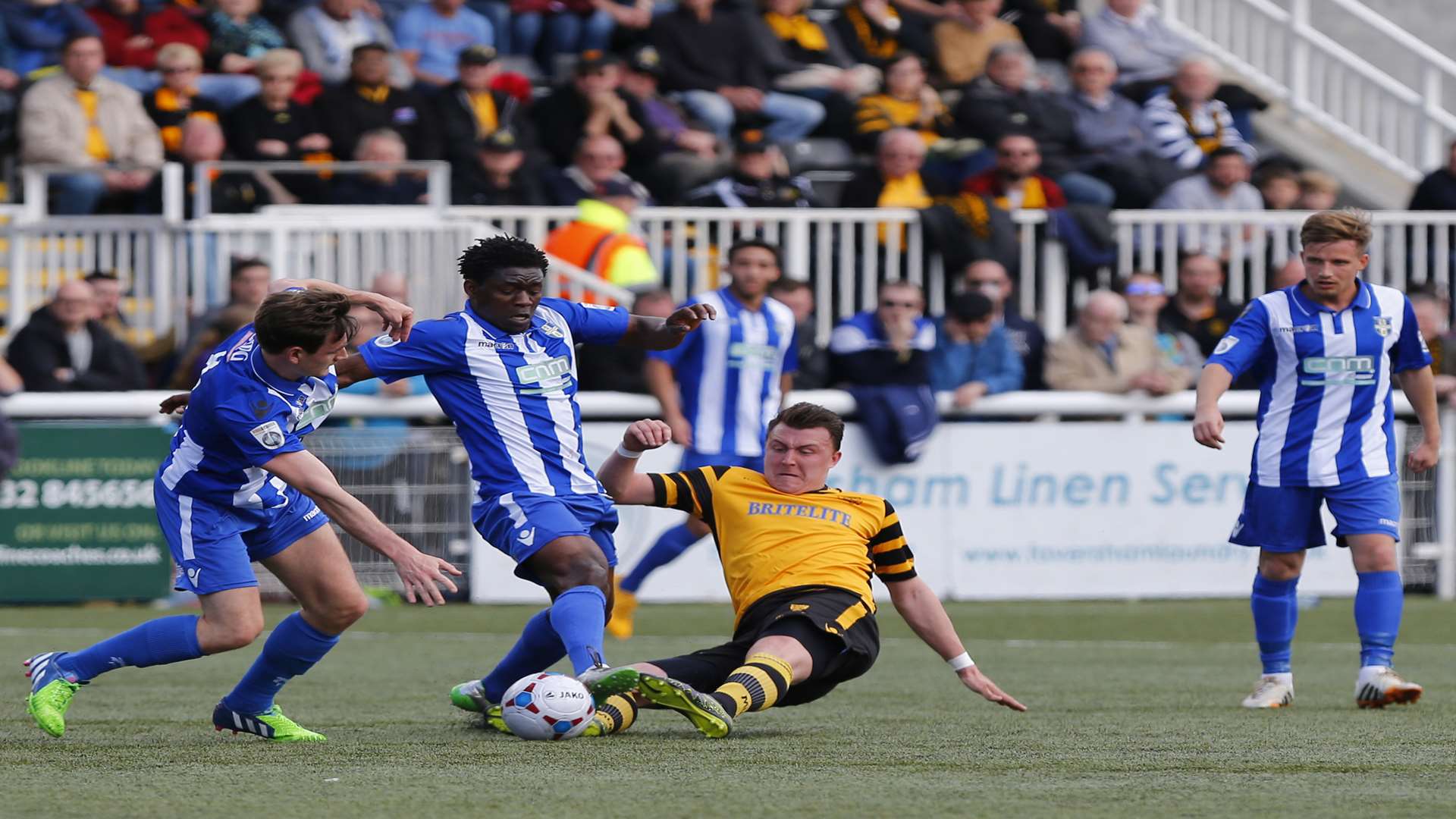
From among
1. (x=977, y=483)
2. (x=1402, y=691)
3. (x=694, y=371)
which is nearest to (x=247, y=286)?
(x=694, y=371)

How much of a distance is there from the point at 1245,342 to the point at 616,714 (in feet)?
9.44

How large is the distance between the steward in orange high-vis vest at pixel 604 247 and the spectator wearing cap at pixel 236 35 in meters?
3.11

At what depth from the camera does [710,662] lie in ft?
20.8

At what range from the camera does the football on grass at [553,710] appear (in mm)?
5945

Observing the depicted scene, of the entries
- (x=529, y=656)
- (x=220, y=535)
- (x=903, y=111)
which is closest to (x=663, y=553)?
(x=529, y=656)

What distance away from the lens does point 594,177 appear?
47.4 ft

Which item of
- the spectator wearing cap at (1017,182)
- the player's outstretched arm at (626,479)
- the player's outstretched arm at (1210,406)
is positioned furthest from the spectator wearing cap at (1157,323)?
the player's outstretched arm at (626,479)

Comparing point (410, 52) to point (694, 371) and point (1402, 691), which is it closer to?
point (694, 371)

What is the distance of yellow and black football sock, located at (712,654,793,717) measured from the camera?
5969mm

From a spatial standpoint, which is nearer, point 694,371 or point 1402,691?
point 1402,691

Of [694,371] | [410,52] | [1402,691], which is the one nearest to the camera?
[1402,691]

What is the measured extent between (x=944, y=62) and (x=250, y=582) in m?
11.9

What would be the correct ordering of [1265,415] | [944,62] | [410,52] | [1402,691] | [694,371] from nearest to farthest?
[1402,691]
[1265,415]
[694,371]
[410,52]
[944,62]

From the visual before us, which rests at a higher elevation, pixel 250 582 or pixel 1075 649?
pixel 250 582
